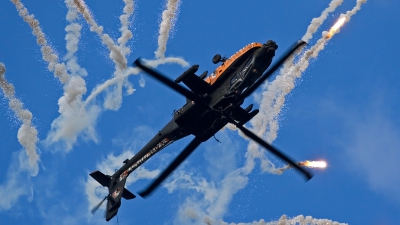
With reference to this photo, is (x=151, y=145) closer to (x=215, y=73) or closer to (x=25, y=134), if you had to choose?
(x=215, y=73)

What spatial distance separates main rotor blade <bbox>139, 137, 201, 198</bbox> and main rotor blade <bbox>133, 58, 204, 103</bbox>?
3.01 m

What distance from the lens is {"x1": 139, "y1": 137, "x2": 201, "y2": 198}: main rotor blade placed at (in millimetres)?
45562

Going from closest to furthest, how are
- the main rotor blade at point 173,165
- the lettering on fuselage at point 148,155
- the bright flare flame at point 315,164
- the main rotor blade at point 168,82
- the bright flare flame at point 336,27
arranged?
the main rotor blade at point 168,82 < the main rotor blade at point 173,165 < the bright flare flame at point 315,164 < the bright flare flame at point 336,27 < the lettering on fuselage at point 148,155

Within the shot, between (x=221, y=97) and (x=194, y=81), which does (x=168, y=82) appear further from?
(x=221, y=97)

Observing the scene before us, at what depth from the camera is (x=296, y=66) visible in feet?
173

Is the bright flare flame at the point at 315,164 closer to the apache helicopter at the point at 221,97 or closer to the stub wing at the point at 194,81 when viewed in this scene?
the apache helicopter at the point at 221,97

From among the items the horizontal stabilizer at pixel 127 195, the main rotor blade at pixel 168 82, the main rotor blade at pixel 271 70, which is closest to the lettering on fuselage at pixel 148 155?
the horizontal stabilizer at pixel 127 195

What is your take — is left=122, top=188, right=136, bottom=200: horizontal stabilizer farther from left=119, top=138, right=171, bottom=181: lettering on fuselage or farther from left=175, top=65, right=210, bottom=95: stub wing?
left=175, top=65, right=210, bottom=95: stub wing

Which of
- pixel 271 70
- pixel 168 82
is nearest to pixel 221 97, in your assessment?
pixel 271 70

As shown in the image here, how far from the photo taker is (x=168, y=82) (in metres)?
41.6

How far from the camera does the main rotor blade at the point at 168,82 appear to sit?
39438mm

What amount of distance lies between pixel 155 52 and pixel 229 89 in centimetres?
1018

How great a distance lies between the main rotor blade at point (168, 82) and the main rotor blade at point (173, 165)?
9.86 feet

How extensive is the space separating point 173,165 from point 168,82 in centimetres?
610
